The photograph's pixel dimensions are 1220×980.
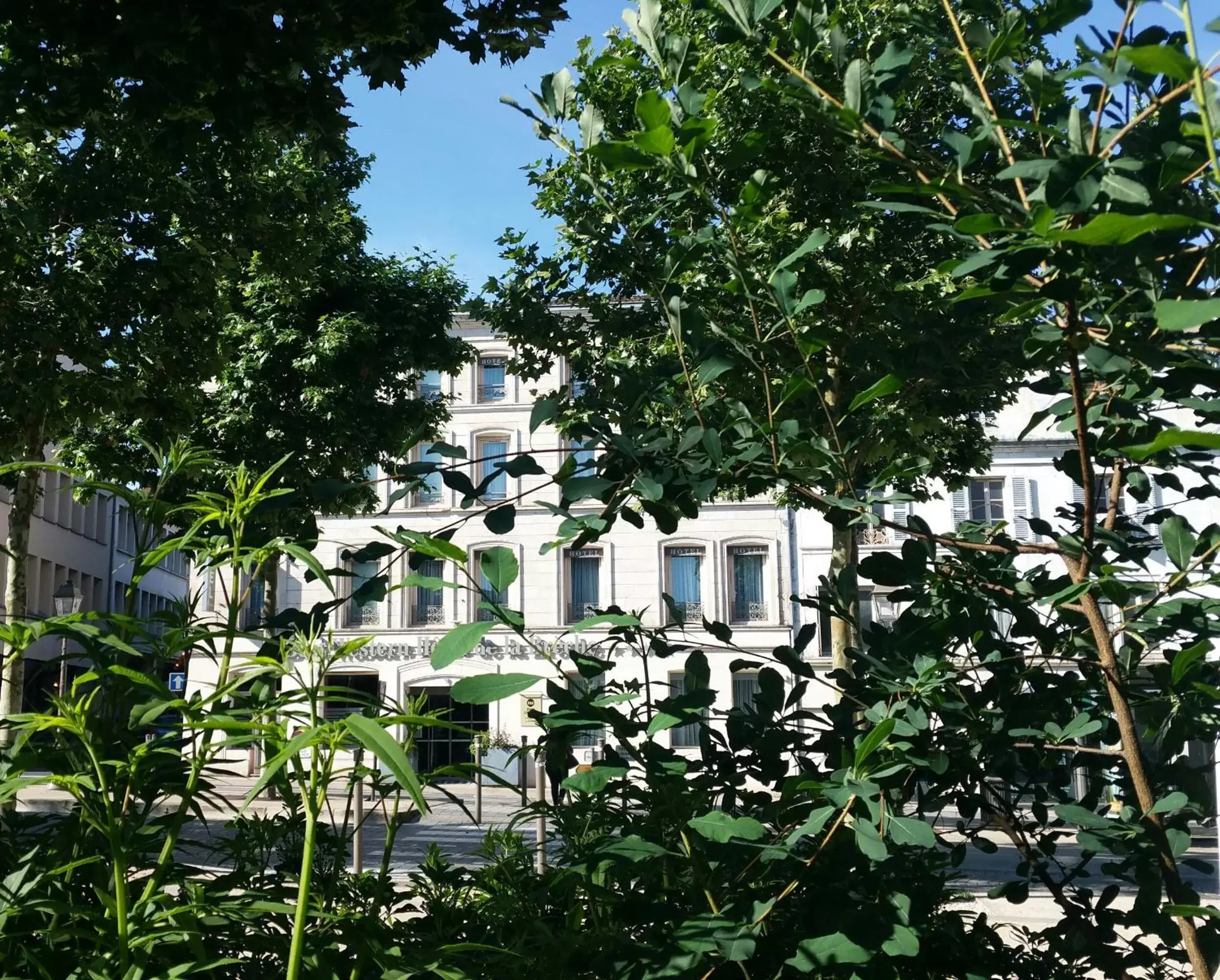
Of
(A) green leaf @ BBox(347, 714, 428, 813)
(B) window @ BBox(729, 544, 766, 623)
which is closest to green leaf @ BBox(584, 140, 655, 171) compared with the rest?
(A) green leaf @ BBox(347, 714, 428, 813)

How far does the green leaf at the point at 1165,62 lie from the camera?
33.6 inches

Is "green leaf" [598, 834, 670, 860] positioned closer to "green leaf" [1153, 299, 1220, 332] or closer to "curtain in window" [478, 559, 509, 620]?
"curtain in window" [478, 559, 509, 620]

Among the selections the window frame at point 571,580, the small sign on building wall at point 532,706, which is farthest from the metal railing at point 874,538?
the small sign on building wall at point 532,706

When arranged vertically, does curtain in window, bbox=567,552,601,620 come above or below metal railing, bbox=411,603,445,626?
above

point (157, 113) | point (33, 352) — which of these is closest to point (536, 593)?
point (33, 352)

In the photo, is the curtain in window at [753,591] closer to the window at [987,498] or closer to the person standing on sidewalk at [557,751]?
the window at [987,498]

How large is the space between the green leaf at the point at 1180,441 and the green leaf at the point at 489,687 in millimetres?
659

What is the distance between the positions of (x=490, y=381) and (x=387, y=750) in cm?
3124

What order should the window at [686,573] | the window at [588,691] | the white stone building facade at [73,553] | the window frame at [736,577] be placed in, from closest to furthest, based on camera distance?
1. the window at [588,691]
2. the window frame at [736,577]
3. the window at [686,573]
4. the white stone building facade at [73,553]

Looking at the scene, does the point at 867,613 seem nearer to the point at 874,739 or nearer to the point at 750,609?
the point at 750,609

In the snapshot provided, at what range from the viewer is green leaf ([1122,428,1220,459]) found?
792 mm

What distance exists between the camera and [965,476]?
13.3 meters

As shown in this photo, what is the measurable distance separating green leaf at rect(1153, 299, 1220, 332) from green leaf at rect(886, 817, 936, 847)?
0.68 m

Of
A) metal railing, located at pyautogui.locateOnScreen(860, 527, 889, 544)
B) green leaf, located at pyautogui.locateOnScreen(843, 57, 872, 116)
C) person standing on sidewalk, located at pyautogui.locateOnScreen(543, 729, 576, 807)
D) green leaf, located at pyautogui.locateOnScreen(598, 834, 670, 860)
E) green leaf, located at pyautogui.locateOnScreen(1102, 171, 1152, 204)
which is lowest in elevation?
green leaf, located at pyautogui.locateOnScreen(598, 834, 670, 860)
